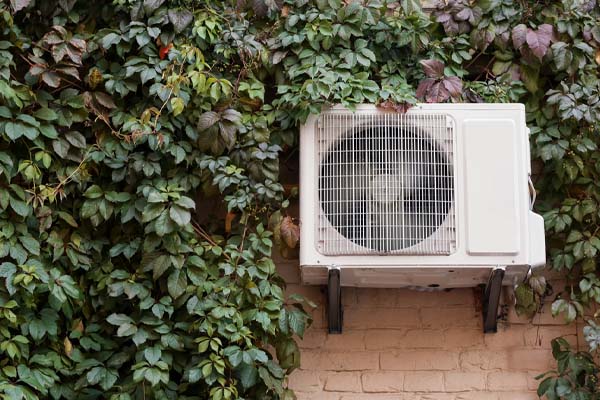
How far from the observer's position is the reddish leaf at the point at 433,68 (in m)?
4.31

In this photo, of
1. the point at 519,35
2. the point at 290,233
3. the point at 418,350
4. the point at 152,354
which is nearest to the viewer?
the point at 152,354

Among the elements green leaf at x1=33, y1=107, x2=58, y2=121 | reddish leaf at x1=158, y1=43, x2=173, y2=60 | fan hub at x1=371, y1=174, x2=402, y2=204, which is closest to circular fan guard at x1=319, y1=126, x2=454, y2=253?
fan hub at x1=371, y1=174, x2=402, y2=204

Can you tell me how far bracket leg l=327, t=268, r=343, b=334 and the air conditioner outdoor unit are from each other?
1cm

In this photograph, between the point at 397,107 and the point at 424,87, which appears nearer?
the point at 397,107

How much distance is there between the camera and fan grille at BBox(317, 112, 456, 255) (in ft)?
13.1

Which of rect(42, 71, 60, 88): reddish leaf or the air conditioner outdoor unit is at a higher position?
rect(42, 71, 60, 88): reddish leaf

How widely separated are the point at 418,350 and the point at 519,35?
1166 millimetres

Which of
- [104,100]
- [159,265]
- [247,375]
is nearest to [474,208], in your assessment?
[247,375]

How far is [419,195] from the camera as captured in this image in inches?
159

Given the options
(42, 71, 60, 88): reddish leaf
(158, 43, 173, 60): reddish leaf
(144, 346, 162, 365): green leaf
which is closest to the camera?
(144, 346, 162, 365): green leaf

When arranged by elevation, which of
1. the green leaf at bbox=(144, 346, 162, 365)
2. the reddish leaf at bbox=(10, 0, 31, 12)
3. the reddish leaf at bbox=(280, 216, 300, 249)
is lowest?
the green leaf at bbox=(144, 346, 162, 365)

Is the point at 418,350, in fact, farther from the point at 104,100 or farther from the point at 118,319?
the point at 104,100

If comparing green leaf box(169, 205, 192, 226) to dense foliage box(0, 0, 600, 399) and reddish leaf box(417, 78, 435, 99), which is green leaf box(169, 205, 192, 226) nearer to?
dense foliage box(0, 0, 600, 399)

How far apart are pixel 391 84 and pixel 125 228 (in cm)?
103
